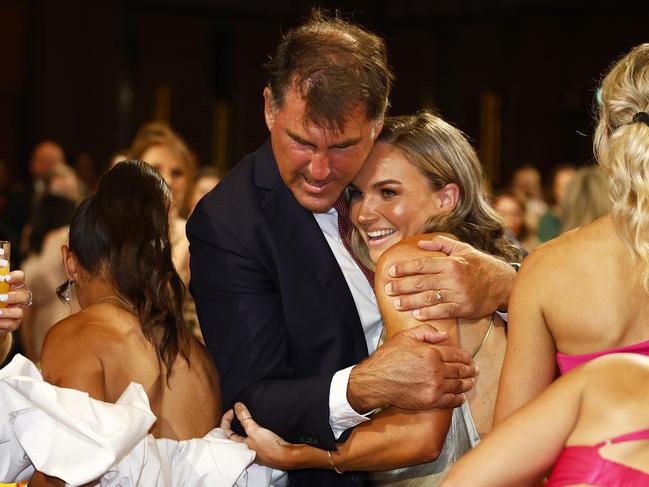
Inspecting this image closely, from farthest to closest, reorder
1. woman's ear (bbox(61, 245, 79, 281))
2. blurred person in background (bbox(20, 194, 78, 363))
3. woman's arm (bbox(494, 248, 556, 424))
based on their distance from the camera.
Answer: blurred person in background (bbox(20, 194, 78, 363)) < woman's ear (bbox(61, 245, 79, 281)) < woman's arm (bbox(494, 248, 556, 424))

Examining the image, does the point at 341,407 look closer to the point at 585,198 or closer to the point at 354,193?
the point at 354,193

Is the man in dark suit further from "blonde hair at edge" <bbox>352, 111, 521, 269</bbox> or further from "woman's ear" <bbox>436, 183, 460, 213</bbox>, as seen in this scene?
"woman's ear" <bbox>436, 183, 460, 213</bbox>

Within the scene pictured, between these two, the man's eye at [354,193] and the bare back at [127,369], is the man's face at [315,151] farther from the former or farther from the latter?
the bare back at [127,369]

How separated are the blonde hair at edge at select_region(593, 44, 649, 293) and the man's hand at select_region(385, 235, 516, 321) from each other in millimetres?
544

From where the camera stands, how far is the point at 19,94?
1125 centimetres

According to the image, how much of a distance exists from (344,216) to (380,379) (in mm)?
700

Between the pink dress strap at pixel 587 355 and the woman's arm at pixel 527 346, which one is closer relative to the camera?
the pink dress strap at pixel 587 355

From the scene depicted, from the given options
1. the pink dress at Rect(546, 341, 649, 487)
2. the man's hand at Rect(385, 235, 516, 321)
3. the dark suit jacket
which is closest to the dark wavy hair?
the dark suit jacket

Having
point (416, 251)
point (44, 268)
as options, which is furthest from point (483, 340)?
point (44, 268)

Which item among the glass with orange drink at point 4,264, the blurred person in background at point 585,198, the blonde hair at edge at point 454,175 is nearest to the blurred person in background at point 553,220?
the blurred person in background at point 585,198

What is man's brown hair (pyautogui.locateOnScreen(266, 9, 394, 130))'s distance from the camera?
2930 millimetres

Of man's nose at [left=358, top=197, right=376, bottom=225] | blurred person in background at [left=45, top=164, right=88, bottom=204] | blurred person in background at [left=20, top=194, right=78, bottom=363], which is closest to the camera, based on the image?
man's nose at [left=358, top=197, right=376, bottom=225]

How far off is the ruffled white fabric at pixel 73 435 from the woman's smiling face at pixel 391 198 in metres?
0.88

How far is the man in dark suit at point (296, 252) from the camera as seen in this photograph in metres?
2.93
